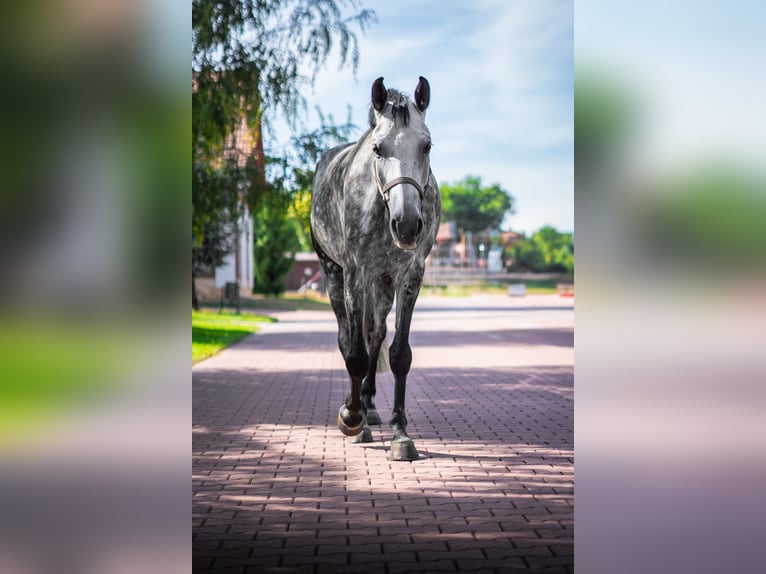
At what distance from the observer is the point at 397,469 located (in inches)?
199

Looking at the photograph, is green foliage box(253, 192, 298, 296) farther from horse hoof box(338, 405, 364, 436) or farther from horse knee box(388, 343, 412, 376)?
horse knee box(388, 343, 412, 376)

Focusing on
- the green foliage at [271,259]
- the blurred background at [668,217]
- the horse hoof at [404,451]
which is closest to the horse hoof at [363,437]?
the horse hoof at [404,451]

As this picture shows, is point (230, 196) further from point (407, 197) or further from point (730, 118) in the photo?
point (730, 118)

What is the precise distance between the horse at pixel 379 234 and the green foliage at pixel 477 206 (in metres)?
116

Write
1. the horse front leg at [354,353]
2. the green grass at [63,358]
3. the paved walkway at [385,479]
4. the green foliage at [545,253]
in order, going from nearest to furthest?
the green grass at [63,358]
the paved walkway at [385,479]
the horse front leg at [354,353]
the green foliage at [545,253]

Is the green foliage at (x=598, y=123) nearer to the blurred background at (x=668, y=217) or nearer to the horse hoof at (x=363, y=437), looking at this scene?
the blurred background at (x=668, y=217)

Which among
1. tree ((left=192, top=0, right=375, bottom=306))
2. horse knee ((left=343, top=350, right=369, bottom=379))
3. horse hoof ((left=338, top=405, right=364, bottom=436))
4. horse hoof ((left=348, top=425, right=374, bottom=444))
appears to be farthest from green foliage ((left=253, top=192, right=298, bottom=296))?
horse knee ((left=343, top=350, right=369, bottom=379))

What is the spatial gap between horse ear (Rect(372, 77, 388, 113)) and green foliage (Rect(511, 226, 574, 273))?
2167 inches

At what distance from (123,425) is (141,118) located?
104 cm

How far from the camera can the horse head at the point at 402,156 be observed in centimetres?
445

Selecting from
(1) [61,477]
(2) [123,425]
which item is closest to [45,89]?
(2) [123,425]

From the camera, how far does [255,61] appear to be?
945 cm

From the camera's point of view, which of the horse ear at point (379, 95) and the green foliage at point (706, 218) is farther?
the horse ear at point (379, 95)

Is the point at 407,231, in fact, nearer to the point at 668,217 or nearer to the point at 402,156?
the point at 402,156
